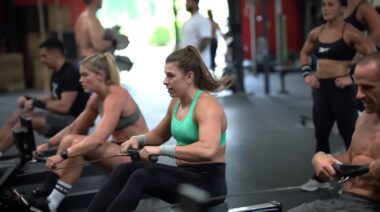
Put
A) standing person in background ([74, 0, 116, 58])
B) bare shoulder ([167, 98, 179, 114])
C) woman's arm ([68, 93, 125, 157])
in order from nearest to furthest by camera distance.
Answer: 1. bare shoulder ([167, 98, 179, 114])
2. woman's arm ([68, 93, 125, 157])
3. standing person in background ([74, 0, 116, 58])

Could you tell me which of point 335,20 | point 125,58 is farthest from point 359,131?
point 125,58

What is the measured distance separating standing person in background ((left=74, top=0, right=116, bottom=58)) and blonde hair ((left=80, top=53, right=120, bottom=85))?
1300 millimetres

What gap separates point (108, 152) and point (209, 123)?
2.88 ft

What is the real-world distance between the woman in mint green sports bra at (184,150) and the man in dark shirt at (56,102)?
4.93ft

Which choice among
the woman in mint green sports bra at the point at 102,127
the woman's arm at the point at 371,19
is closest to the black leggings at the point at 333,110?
the woman's arm at the point at 371,19

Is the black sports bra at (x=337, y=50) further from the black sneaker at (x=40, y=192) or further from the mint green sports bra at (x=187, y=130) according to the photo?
the black sneaker at (x=40, y=192)

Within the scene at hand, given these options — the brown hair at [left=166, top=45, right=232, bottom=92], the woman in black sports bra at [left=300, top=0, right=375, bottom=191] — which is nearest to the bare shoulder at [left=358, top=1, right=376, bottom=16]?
the woman in black sports bra at [left=300, top=0, right=375, bottom=191]

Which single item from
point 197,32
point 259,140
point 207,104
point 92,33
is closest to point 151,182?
point 207,104

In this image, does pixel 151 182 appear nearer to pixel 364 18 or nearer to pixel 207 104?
pixel 207 104

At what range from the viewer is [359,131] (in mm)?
1919

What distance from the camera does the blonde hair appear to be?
2793 mm

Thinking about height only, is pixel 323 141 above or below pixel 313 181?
above

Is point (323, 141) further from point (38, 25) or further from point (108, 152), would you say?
point (38, 25)

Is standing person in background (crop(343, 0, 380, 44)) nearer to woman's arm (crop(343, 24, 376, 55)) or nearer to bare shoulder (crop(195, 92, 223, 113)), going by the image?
woman's arm (crop(343, 24, 376, 55))
